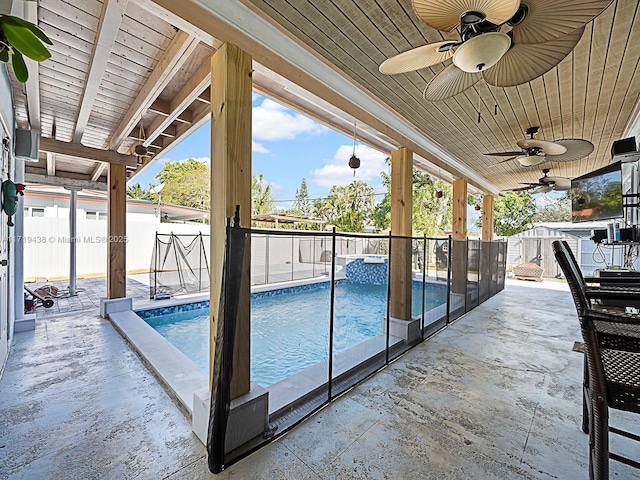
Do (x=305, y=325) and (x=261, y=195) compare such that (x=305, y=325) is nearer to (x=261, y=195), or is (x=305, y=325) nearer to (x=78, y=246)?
(x=78, y=246)

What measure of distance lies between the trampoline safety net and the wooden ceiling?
261 cm

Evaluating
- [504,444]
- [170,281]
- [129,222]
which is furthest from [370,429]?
[129,222]

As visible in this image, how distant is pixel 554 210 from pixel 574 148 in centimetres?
2443

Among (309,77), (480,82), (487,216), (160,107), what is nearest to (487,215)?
(487,216)

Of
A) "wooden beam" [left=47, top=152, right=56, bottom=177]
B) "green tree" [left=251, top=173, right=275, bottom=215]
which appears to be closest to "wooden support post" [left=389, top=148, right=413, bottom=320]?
"wooden beam" [left=47, top=152, right=56, bottom=177]

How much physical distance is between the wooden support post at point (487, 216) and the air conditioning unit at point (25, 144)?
9699 mm

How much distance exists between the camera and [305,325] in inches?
137

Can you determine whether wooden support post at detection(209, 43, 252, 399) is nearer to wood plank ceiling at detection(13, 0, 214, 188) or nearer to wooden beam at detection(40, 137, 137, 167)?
wood plank ceiling at detection(13, 0, 214, 188)

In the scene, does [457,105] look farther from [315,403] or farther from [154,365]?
[154,365]

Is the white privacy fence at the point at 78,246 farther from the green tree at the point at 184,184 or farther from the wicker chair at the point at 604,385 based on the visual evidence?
the green tree at the point at 184,184

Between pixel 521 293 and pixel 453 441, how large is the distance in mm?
6926

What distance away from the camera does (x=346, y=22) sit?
78.0 inches

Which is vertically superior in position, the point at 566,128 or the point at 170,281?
the point at 566,128

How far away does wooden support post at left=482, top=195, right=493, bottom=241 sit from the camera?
8578mm
